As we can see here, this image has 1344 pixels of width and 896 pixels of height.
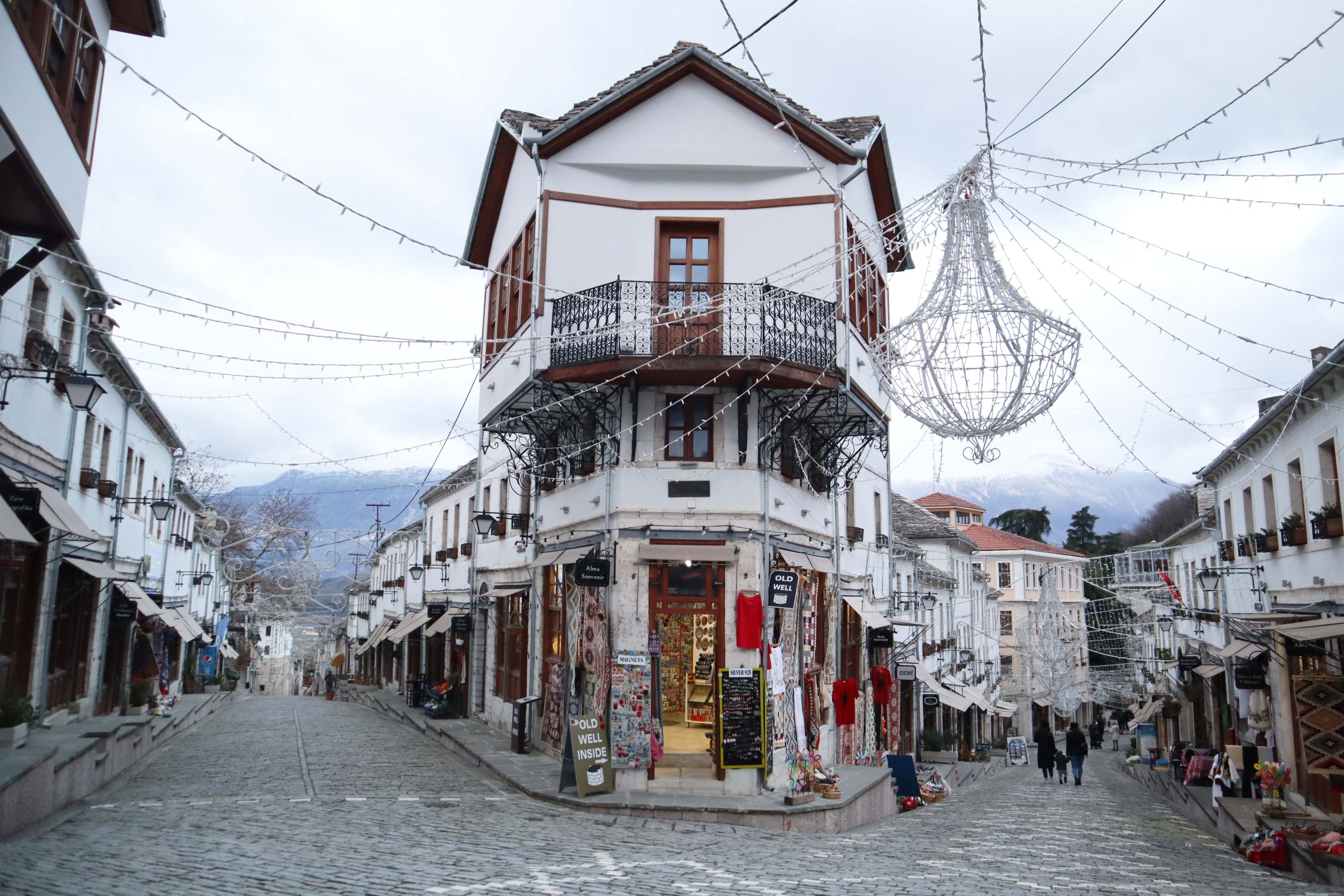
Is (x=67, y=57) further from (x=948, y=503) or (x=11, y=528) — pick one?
(x=948, y=503)

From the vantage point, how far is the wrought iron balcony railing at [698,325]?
13625mm

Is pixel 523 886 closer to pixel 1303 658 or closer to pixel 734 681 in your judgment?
pixel 734 681

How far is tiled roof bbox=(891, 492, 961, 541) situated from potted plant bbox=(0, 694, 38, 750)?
28276mm

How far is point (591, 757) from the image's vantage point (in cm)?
1262

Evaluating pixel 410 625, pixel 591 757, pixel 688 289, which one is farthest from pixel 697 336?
pixel 410 625

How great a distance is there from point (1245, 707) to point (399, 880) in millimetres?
20857

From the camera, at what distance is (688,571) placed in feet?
46.3

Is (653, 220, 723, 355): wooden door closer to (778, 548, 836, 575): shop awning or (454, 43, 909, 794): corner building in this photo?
(454, 43, 909, 794): corner building

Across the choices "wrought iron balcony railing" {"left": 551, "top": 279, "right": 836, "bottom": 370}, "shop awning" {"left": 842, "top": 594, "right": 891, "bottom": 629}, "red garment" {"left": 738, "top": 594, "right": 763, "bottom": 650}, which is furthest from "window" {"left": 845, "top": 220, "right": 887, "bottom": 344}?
"shop awning" {"left": 842, "top": 594, "right": 891, "bottom": 629}

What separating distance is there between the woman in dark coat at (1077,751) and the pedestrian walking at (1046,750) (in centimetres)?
78

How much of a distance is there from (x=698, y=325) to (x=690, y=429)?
1.61 metres

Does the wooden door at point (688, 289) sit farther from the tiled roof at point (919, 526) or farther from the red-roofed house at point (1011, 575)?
the red-roofed house at point (1011, 575)

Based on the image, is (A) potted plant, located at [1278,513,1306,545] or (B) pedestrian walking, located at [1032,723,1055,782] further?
(B) pedestrian walking, located at [1032,723,1055,782]

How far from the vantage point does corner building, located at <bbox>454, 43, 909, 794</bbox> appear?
13648 mm
